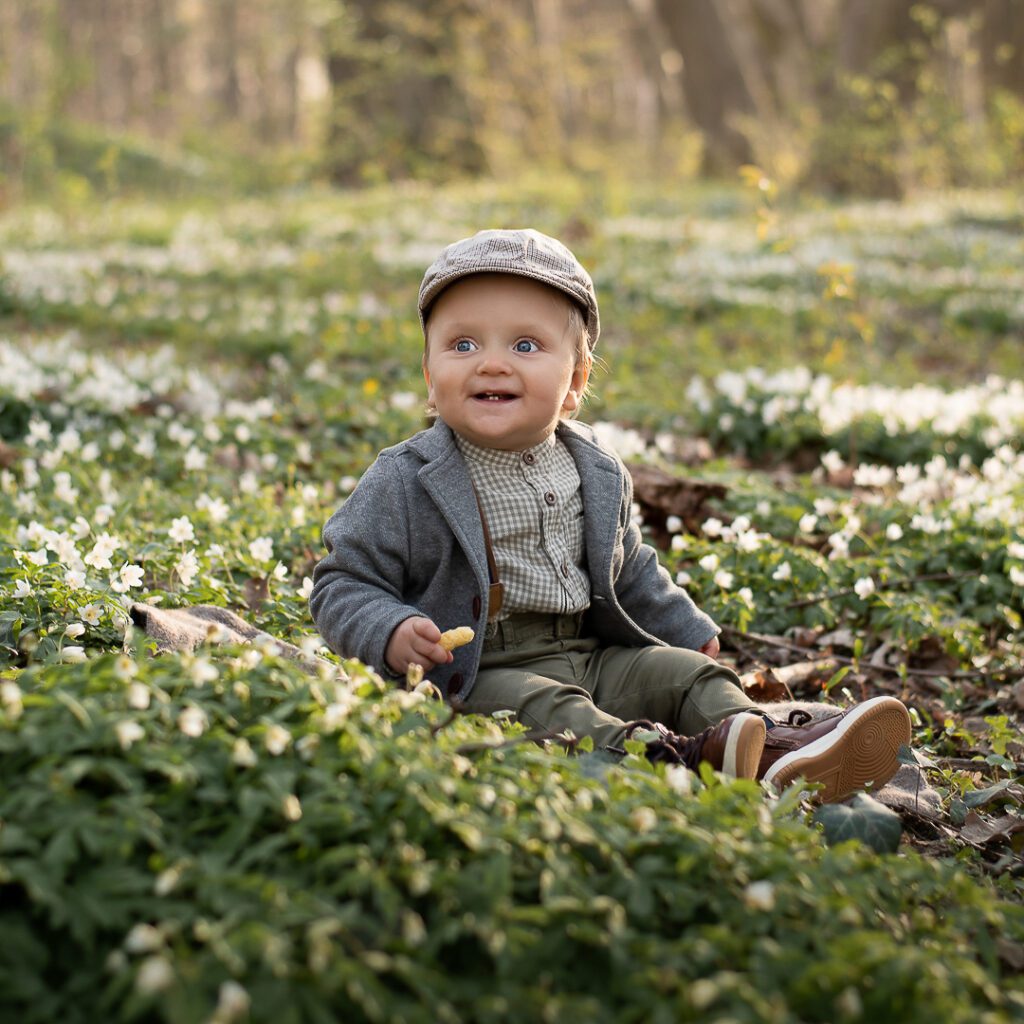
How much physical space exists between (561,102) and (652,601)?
88.7ft

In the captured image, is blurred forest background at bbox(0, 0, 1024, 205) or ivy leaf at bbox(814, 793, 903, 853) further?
blurred forest background at bbox(0, 0, 1024, 205)

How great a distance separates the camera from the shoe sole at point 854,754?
10.2ft

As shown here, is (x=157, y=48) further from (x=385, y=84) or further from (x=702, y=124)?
(x=385, y=84)

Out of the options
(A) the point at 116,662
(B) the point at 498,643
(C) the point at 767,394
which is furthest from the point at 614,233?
(A) the point at 116,662

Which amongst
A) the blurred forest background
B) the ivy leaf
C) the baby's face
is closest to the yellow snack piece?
the baby's face

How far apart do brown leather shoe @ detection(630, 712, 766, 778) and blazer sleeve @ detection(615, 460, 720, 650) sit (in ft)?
2.57

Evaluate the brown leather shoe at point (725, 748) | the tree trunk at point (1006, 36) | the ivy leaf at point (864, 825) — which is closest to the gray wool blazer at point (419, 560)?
the brown leather shoe at point (725, 748)

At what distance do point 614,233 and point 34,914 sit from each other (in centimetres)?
1523

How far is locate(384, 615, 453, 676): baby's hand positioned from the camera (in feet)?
10.2

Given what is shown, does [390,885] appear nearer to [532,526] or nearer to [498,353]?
[532,526]

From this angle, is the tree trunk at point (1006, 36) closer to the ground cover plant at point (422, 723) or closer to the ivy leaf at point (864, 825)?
the ground cover plant at point (422, 723)

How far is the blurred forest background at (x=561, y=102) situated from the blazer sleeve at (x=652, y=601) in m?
6.88

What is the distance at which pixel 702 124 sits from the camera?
30.6m

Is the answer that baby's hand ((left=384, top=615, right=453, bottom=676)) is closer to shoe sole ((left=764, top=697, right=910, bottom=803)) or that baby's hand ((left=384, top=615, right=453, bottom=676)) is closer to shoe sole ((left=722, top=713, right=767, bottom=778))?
shoe sole ((left=722, top=713, right=767, bottom=778))
